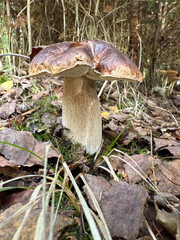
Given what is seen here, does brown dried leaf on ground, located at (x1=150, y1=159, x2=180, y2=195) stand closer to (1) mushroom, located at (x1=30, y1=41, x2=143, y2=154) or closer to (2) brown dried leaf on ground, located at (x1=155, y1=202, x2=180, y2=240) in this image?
(2) brown dried leaf on ground, located at (x1=155, y1=202, x2=180, y2=240)

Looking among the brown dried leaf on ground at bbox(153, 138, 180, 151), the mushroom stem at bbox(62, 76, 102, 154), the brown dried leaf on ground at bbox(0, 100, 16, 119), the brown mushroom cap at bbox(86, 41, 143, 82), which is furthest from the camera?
the brown dried leaf on ground at bbox(0, 100, 16, 119)

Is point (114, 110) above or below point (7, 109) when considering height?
below

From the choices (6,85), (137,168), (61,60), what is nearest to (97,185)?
(137,168)

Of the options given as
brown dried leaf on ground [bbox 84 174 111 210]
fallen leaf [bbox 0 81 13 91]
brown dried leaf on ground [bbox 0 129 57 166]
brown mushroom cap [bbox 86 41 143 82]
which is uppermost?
brown mushroom cap [bbox 86 41 143 82]

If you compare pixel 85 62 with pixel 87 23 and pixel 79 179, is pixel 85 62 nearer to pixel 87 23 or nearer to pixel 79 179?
pixel 79 179

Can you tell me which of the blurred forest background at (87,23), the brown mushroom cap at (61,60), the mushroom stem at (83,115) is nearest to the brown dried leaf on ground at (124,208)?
the mushroom stem at (83,115)

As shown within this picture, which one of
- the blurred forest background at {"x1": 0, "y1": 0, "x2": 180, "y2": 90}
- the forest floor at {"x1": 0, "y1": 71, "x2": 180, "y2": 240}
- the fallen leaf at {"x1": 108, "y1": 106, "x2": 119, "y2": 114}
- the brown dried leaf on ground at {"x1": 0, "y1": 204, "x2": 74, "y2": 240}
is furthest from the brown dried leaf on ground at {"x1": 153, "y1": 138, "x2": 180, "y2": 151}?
the blurred forest background at {"x1": 0, "y1": 0, "x2": 180, "y2": 90}
